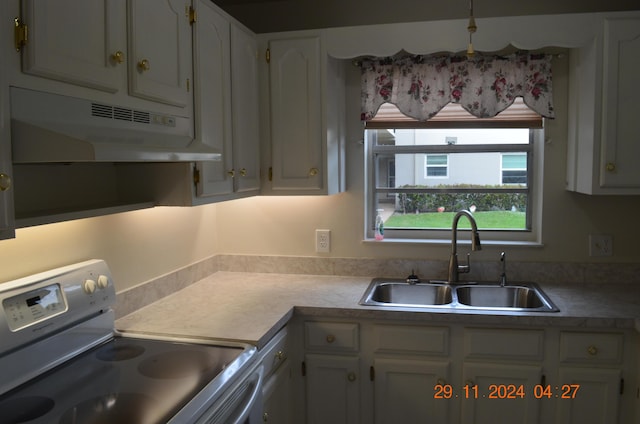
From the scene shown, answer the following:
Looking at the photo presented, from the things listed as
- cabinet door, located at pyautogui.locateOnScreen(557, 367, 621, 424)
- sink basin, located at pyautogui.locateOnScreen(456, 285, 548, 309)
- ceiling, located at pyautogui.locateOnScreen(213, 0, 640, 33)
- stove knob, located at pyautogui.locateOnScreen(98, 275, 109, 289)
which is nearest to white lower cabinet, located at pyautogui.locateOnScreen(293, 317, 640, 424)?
cabinet door, located at pyautogui.locateOnScreen(557, 367, 621, 424)

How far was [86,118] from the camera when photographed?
4.78 ft

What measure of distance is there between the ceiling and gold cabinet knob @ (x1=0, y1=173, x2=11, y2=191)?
80.3 inches

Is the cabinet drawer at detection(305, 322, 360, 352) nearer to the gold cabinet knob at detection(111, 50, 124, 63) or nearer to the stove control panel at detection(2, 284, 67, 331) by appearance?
the stove control panel at detection(2, 284, 67, 331)

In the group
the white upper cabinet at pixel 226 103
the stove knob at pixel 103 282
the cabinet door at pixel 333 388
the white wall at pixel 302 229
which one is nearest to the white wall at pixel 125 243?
the white wall at pixel 302 229

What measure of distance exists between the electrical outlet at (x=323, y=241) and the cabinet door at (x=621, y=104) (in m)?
1.39

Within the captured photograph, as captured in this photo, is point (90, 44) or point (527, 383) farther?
point (527, 383)

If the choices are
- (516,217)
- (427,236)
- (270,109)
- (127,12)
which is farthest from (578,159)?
(127,12)

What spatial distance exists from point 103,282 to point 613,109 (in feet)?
7.30

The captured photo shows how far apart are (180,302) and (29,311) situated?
0.85 m

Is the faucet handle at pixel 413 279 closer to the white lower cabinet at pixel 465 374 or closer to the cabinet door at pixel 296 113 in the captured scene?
the white lower cabinet at pixel 465 374

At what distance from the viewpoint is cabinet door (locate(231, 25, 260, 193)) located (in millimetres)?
2432

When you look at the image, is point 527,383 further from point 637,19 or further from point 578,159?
point 637,19

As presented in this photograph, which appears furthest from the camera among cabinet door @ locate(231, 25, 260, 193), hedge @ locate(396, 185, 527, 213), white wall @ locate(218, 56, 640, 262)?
hedge @ locate(396, 185, 527, 213)

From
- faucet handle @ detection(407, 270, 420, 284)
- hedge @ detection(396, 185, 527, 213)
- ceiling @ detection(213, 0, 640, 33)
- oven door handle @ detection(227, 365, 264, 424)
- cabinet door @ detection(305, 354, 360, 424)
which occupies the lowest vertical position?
cabinet door @ detection(305, 354, 360, 424)
